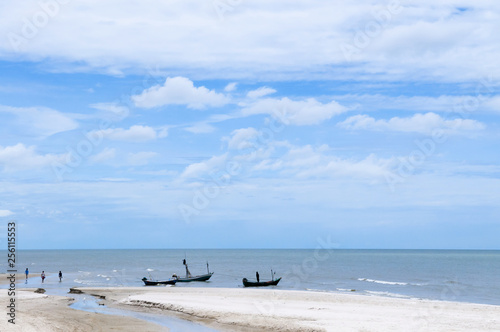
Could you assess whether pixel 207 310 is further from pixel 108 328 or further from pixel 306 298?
pixel 306 298

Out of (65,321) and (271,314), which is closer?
(65,321)

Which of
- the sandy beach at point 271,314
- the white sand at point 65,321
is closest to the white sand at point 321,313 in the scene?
the sandy beach at point 271,314

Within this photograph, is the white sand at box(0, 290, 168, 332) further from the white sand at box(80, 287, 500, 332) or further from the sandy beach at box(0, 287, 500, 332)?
the white sand at box(80, 287, 500, 332)

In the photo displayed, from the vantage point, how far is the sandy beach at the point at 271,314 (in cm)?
2811

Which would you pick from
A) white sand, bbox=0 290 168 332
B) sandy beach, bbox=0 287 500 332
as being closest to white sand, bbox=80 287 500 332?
sandy beach, bbox=0 287 500 332

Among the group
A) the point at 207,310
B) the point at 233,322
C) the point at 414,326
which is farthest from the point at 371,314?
the point at 207,310

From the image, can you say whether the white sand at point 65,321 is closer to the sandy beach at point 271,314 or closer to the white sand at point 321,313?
the sandy beach at point 271,314

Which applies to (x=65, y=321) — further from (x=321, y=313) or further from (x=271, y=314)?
(x=321, y=313)

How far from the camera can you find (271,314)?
33.3m

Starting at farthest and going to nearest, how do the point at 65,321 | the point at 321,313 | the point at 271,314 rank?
the point at 271,314, the point at 321,313, the point at 65,321

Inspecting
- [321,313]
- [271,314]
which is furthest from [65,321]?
[321,313]

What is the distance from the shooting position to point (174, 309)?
37.4m

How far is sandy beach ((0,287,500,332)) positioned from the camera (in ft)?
92.2

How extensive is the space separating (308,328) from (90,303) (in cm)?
2275
